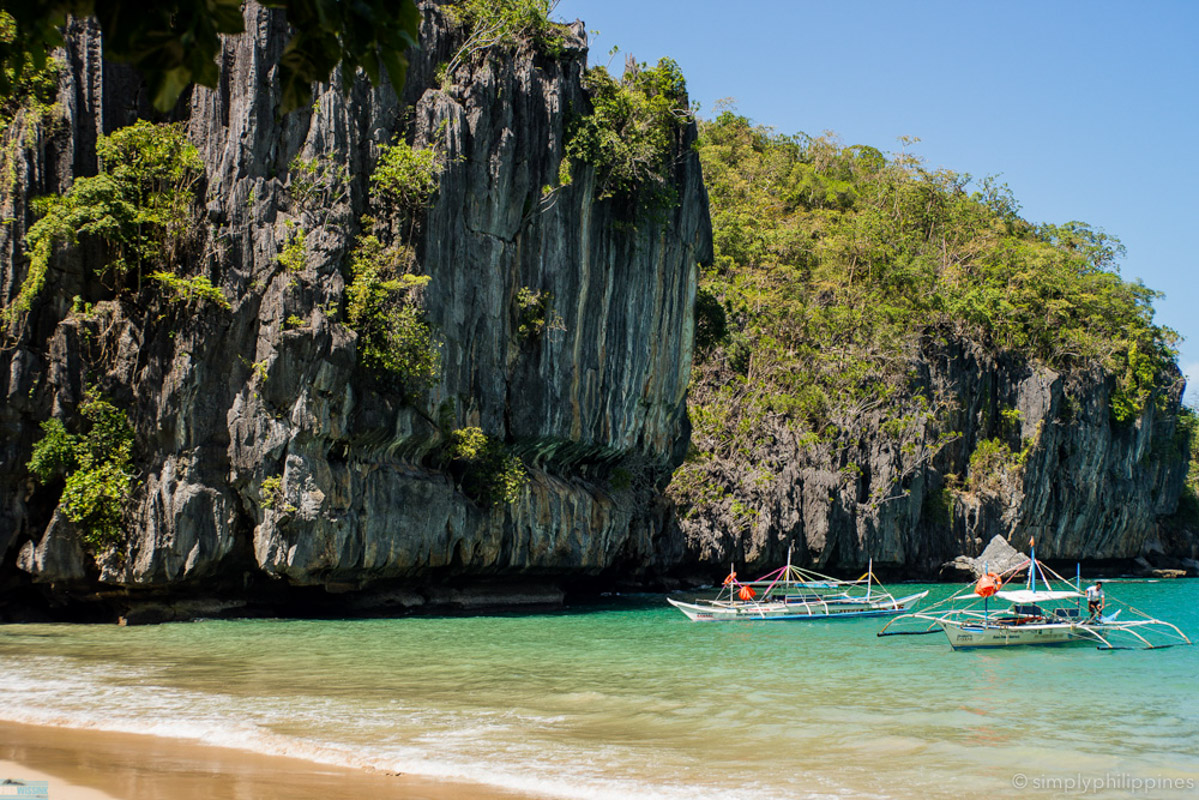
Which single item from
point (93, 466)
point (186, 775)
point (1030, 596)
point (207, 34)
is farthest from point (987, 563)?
point (207, 34)

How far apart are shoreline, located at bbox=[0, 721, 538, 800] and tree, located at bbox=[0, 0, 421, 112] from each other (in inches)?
255

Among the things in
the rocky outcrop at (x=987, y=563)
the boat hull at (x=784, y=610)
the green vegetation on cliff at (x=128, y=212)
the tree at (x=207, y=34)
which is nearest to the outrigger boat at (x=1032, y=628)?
the boat hull at (x=784, y=610)

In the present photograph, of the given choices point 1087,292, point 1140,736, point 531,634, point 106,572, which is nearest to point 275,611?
point 106,572

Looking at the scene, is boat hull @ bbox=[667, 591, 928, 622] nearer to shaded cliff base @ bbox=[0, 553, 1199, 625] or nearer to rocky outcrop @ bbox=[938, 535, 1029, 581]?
shaded cliff base @ bbox=[0, 553, 1199, 625]

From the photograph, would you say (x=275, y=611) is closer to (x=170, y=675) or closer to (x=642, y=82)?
(x=170, y=675)

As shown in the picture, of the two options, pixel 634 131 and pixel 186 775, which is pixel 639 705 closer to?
pixel 186 775

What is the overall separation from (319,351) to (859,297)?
30.0 m

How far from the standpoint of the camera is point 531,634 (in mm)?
21328

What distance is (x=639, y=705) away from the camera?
1281 cm

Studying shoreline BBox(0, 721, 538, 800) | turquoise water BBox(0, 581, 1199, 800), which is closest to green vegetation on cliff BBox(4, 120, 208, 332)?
turquoise water BBox(0, 581, 1199, 800)

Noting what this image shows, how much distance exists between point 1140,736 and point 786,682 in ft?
16.4

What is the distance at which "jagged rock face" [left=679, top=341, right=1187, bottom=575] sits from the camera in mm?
37969

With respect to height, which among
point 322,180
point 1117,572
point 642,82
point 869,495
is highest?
point 642,82

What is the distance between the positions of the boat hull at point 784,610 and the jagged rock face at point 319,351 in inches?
184
